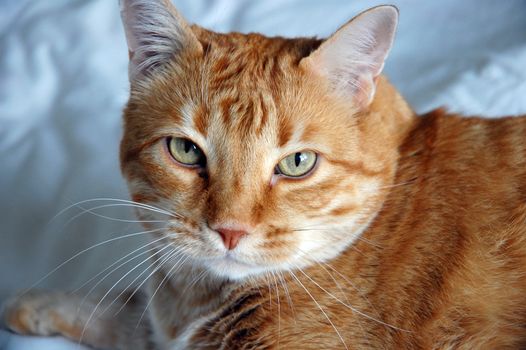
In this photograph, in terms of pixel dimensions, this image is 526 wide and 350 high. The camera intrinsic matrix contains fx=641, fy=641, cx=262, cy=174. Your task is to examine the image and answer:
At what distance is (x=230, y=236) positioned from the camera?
1.52m

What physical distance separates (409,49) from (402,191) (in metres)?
1.63

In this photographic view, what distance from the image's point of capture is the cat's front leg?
80.3 inches

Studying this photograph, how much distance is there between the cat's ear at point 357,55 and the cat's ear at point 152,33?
13.8 inches

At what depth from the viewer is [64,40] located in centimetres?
319

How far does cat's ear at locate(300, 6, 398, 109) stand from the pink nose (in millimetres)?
483

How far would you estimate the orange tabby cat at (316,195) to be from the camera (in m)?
1.58

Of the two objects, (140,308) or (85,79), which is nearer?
(140,308)

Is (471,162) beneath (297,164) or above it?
above

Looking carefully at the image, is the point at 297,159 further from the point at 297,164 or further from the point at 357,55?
the point at 357,55

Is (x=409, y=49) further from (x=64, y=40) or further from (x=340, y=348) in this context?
(x=340, y=348)

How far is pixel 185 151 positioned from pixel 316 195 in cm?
36

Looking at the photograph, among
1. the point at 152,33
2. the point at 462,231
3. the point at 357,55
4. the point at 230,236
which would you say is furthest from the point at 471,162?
the point at 152,33

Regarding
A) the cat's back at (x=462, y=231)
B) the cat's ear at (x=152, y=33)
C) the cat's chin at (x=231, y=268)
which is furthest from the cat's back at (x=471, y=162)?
the cat's ear at (x=152, y=33)

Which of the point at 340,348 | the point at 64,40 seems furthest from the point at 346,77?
the point at 64,40
